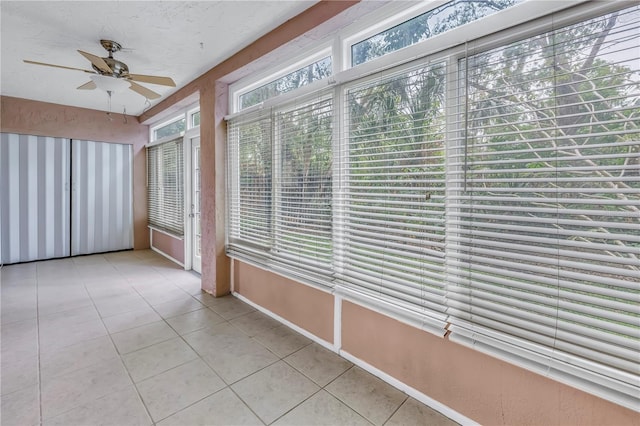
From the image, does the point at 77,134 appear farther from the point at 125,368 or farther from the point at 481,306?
the point at 481,306

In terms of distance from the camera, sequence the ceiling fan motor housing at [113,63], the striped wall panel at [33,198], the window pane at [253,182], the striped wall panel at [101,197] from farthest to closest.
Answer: the striped wall panel at [101,197], the striped wall panel at [33,198], the window pane at [253,182], the ceiling fan motor housing at [113,63]

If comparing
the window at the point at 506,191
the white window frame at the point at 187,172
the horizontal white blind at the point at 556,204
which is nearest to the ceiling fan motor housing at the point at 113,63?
the white window frame at the point at 187,172

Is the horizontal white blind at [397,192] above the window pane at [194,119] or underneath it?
underneath

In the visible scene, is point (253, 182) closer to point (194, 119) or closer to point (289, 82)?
point (289, 82)

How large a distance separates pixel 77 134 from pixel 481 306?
6.50m

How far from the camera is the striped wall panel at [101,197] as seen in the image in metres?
5.24

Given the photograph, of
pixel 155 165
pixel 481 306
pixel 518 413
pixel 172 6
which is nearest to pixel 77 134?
pixel 155 165

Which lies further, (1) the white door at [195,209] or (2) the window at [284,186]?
(1) the white door at [195,209]

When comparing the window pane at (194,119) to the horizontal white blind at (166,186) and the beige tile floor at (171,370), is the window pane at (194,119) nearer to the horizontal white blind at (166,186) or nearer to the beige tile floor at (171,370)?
the horizontal white blind at (166,186)

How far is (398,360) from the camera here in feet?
6.41

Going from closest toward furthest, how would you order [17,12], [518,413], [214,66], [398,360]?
[518,413]
[398,360]
[17,12]
[214,66]

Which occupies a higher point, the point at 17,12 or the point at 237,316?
the point at 17,12

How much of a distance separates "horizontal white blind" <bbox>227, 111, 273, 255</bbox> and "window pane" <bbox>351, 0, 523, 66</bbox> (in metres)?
1.15

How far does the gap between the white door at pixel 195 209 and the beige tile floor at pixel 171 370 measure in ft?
3.68
